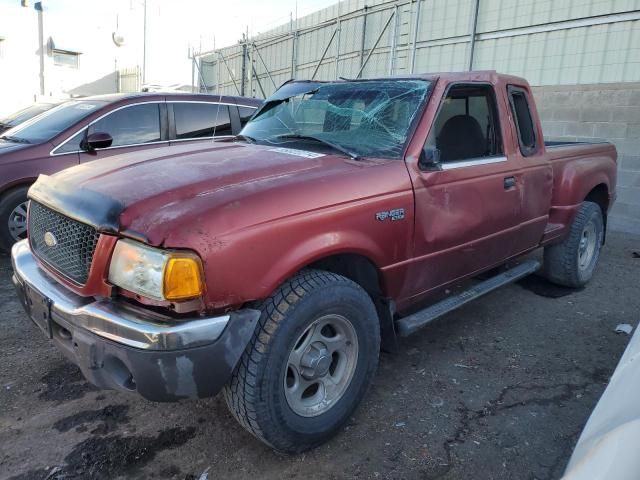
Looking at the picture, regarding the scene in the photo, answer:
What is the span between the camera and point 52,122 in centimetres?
580

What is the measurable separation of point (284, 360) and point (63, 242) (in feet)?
4.13

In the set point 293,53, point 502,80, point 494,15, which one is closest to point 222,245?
point 502,80

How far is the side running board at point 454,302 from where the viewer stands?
309 cm

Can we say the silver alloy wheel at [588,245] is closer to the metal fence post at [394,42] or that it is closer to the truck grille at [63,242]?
the truck grille at [63,242]

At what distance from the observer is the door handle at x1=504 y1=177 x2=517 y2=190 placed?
3.71 metres

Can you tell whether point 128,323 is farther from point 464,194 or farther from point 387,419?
point 464,194

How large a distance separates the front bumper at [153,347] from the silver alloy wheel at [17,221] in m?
3.49

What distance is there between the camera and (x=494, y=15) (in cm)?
900

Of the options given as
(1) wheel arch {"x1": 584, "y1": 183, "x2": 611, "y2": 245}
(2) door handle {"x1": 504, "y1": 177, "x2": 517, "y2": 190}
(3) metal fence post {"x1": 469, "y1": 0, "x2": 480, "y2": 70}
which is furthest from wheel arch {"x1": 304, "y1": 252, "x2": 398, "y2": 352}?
(3) metal fence post {"x1": 469, "y1": 0, "x2": 480, "y2": 70}

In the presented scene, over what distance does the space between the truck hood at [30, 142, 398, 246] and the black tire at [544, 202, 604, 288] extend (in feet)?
9.58

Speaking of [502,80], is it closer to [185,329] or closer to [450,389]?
[450,389]

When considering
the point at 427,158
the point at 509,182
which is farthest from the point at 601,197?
the point at 427,158

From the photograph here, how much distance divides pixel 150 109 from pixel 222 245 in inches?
178

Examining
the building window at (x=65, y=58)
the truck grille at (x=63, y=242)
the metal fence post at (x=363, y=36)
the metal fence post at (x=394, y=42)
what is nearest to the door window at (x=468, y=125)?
the truck grille at (x=63, y=242)
